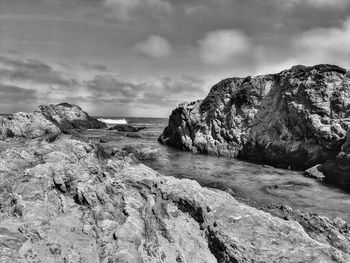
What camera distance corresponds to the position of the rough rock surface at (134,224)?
12.5 meters

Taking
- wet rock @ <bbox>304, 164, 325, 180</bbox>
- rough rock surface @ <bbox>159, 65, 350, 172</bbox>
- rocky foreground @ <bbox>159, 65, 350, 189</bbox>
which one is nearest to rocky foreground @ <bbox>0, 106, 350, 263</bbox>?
wet rock @ <bbox>304, 164, 325, 180</bbox>

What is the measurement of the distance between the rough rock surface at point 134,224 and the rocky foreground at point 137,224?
38 mm

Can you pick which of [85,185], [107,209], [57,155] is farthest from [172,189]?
[57,155]

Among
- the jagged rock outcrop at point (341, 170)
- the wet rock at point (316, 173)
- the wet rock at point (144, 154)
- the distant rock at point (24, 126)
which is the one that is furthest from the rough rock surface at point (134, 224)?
the distant rock at point (24, 126)

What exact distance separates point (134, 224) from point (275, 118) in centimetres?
4807

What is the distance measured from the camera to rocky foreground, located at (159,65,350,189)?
155ft

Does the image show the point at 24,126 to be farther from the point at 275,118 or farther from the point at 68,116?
the point at 68,116

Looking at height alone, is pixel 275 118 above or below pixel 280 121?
above

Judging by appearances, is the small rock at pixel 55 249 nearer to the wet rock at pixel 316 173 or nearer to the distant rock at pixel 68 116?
the wet rock at pixel 316 173

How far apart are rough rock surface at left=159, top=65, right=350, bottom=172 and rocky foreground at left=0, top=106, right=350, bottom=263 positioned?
108 feet

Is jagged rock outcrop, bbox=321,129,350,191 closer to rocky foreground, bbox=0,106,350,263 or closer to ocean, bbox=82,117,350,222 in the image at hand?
ocean, bbox=82,117,350,222

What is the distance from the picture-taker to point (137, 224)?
14.2 meters

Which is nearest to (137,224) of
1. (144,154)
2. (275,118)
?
(144,154)

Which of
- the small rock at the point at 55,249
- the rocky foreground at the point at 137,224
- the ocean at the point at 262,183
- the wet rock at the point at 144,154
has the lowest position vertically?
the ocean at the point at 262,183
